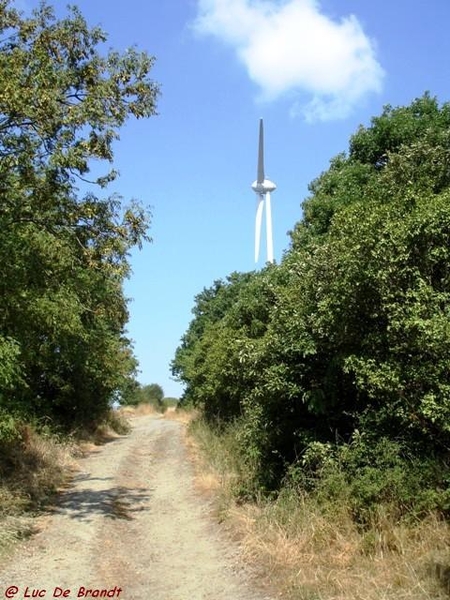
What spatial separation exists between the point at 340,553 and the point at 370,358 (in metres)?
2.68

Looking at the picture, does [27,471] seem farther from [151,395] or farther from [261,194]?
[151,395]

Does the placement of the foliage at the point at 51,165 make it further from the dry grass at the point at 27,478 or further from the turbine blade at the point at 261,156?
the turbine blade at the point at 261,156

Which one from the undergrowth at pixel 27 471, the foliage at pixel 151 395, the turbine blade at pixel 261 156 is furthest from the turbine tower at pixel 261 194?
the foliage at pixel 151 395

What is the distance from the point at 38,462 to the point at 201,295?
43040 mm

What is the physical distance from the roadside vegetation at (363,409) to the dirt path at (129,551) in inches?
29.2

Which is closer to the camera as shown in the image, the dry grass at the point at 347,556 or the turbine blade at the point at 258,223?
the dry grass at the point at 347,556

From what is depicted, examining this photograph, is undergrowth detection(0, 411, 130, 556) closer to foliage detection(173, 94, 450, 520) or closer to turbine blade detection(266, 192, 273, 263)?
foliage detection(173, 94, 450, 520)

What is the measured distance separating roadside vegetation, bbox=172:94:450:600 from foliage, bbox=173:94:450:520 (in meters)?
0.02

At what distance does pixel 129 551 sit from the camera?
33.6 feet

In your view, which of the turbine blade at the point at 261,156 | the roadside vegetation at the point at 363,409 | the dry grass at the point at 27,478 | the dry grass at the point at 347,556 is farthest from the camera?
the turbine blade at the point at 261,156

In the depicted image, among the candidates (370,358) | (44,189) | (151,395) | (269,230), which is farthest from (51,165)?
(151,395)

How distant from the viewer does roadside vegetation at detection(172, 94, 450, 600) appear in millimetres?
7754

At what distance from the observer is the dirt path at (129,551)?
8062mm

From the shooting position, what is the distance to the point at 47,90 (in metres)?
10.8
